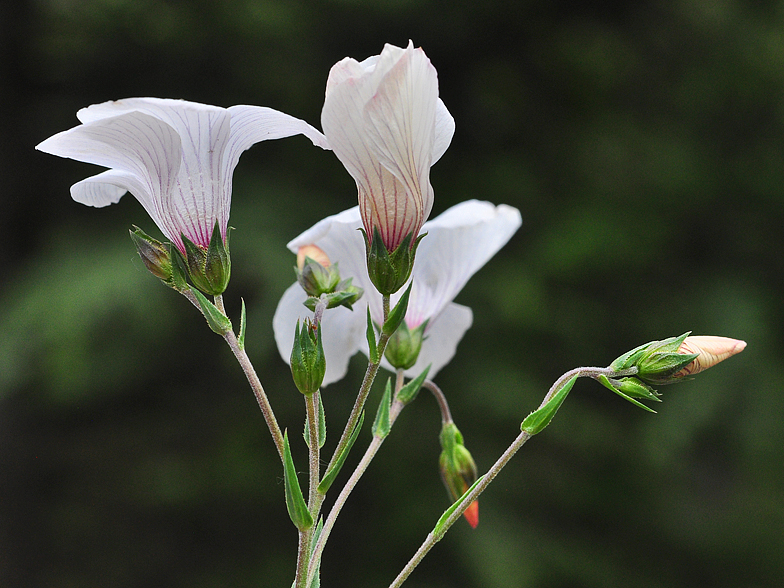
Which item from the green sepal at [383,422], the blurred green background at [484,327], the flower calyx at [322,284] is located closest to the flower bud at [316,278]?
the flower calyx at [322,284]

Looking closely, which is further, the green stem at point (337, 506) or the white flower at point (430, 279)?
the white flower at point (430, 279)

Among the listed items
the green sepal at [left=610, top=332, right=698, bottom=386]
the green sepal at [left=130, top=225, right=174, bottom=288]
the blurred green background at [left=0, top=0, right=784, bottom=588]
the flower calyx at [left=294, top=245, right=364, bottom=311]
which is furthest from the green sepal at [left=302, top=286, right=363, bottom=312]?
the blurred green background at [left=0, top=0, right=784, bottom=588]

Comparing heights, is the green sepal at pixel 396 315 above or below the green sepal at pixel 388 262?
below

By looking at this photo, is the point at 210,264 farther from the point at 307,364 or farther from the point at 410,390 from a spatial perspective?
the point at 410,390

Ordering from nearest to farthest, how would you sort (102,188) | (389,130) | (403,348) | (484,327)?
(389,130) < (102,188) < (403,348) < (484,327)

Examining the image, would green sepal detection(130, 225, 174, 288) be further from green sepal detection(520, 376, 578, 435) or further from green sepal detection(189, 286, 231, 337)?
green sepal detection(520, 376, 578, 435)

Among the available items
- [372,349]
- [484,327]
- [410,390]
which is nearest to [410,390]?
[410,390]

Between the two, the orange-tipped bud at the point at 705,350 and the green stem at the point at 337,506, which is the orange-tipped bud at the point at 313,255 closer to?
the green stem at the point at 337,506
